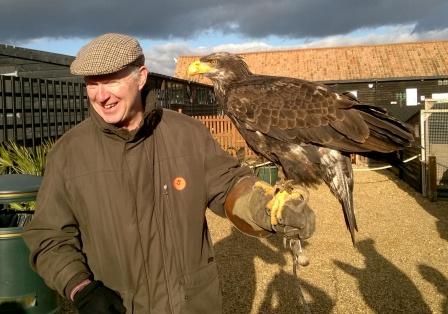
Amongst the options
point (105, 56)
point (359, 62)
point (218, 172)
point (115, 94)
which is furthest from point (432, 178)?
point (359, 62)

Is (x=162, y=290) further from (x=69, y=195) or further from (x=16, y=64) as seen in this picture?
(x=16, y=64)

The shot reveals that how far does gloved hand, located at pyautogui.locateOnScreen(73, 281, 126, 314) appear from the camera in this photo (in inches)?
74.6

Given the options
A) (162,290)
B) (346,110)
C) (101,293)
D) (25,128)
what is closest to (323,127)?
(346,110)

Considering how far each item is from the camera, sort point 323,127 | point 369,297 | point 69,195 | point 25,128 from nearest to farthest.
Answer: point 69,195 < point 323,127 < point 369,297 < point 25,128

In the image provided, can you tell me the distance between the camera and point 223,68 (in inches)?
191

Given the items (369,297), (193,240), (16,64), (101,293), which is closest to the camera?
(101,293)

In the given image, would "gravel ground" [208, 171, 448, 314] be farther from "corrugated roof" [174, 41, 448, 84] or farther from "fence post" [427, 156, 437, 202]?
"corrugated roof" [174, 41, 448, 84]

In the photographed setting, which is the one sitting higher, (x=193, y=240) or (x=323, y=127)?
(x=323, y=127)

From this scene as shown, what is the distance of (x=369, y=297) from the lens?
536cm

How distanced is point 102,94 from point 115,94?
0.06m

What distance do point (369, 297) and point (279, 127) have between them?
2.54 m

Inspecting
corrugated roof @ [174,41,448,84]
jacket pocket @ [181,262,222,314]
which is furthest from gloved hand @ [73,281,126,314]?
corrugated roof @ [174,41,448,84]

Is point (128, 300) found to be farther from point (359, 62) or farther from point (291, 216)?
point (359, 62)

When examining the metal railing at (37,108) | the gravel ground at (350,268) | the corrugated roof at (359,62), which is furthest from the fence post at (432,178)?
the corrugated roof at (359,62)
